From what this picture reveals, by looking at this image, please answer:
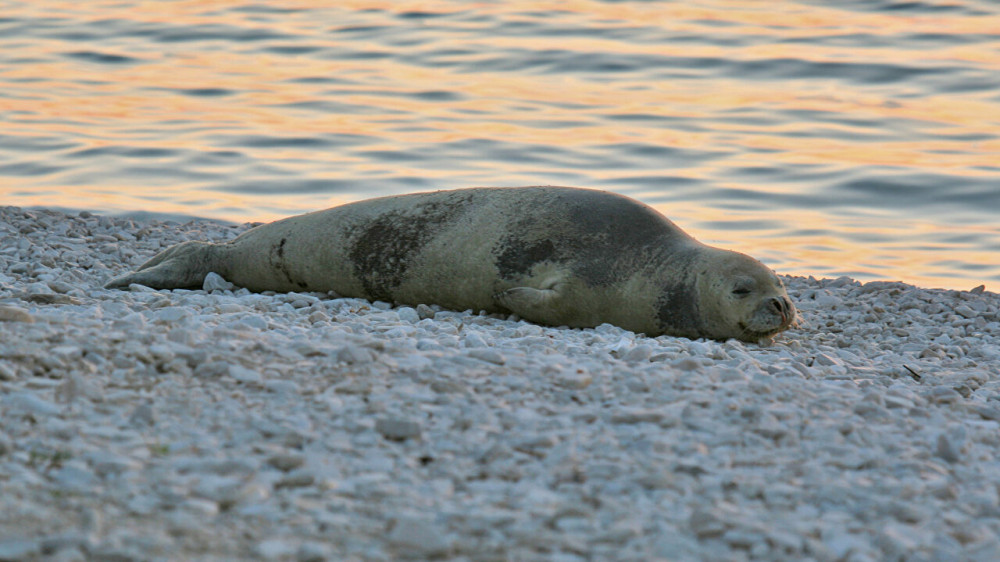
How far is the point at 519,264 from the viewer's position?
6.07m

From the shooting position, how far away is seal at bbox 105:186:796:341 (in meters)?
5.81

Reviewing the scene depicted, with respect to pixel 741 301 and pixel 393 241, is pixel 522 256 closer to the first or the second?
pixel 393 241

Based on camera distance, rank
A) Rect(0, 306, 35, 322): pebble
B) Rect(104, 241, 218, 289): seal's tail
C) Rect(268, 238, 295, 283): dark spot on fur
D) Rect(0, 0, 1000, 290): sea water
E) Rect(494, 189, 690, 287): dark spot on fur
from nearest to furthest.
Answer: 1. Rect(0, 306, 35, 322): pebble
2. Rect(494, 189, 690, 287): dark spot on fur
3. Rect(104, 241, 218, 289): seal's tail
4. Rect(268, 238, 295, 283): dark spot on fur
5. Rect(0, 0, 1000, 290): sea water

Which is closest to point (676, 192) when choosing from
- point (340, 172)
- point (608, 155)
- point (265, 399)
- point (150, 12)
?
point (608, 155)

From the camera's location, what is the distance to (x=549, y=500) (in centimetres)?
304

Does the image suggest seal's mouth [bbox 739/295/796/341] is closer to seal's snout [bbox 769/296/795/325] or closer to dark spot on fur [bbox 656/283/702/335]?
seal's snout [bbox 769/296/795/325]

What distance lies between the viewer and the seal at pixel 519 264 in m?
5.81

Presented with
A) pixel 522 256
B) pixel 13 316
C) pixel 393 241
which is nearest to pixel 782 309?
pixel 522 256

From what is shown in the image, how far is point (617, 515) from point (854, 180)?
10.0m

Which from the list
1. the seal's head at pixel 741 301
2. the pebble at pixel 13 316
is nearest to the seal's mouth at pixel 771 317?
the seal's head at pixel 741 301

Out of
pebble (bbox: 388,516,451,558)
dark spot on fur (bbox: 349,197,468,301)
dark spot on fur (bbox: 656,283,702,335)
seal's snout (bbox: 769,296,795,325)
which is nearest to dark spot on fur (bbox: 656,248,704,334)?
dark spot on fur (bbox: 656,283,702,335)

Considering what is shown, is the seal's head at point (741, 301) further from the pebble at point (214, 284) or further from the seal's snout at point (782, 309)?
the pebble at point (214, 284)

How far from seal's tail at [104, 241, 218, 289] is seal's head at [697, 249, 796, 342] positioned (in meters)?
3.01

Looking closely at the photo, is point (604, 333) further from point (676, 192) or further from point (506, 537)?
point (676, 192)
